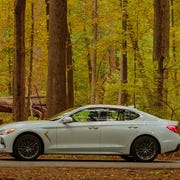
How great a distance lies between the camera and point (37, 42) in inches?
1394

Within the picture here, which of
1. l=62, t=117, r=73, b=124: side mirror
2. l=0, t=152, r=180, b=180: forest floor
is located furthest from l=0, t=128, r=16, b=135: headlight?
l=0, t=152, r=180, b=180: forest floor

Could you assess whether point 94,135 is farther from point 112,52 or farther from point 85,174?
point 112,52

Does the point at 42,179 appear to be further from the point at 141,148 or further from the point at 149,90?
the point at 149,90

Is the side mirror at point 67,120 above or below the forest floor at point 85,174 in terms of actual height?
above

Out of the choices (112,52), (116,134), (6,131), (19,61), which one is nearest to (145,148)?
(116,134)

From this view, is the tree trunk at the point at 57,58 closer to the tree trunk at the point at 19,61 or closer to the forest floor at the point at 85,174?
the tree trunk at the point at 19,61

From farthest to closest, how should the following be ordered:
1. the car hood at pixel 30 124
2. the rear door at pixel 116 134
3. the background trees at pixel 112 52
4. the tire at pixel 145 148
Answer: the background trees at pixel 112 52, the tire at pixel 145 148, the rear door at pixel 116 134, the car hood at pixel 30 124

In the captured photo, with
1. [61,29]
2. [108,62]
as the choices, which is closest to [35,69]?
[108,62]

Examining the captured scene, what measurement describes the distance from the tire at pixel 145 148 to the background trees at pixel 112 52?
4.17m

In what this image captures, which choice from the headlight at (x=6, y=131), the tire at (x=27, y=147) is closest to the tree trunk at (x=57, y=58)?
the tire at (x=27, y=147)

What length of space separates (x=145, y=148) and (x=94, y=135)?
4.81 ft

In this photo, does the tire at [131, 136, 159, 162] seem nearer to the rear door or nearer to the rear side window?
the rear door

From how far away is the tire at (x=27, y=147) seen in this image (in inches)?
593

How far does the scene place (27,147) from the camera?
49.6 feet
